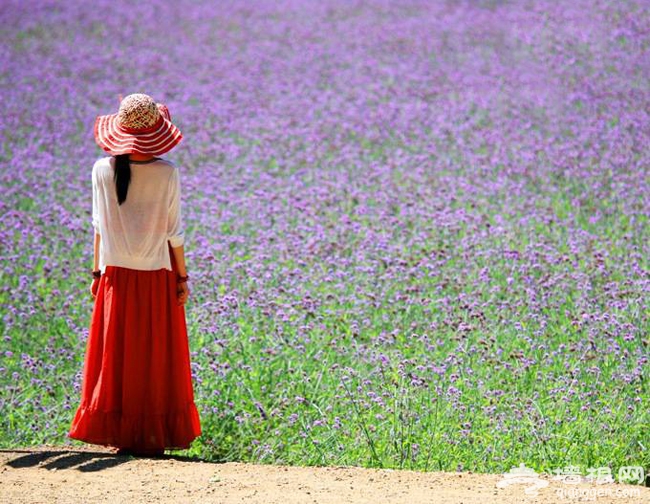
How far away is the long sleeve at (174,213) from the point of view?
466 cm

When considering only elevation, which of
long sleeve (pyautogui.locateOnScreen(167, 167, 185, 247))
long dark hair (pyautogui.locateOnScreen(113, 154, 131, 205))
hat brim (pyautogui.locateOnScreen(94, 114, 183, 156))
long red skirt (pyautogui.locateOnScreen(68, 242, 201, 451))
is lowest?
long red skirt (pyautogui.locateOnScreen(68, 242, 201, 451))

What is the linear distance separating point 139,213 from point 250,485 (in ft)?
4.63

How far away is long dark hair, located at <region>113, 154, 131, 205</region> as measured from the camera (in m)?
4.59

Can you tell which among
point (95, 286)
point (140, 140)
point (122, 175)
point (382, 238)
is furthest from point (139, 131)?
point (382, 238)

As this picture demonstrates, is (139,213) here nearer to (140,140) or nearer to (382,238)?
(140,140)

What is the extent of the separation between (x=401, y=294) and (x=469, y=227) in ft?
4.28

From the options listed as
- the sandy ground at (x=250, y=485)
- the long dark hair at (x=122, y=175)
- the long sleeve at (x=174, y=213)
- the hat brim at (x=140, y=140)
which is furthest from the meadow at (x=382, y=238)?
the hat brim at (x=140, y=140)

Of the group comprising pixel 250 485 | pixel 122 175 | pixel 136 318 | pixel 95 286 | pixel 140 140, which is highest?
pixel 140 140

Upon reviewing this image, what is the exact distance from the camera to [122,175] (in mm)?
4594

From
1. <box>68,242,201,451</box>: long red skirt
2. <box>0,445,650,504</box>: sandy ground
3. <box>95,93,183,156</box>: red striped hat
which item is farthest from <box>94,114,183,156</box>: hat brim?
<box>0,445,650,504</box>: sandy ground

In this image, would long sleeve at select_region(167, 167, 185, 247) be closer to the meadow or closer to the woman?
the woman

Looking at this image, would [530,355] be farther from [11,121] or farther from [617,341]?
[11,121]

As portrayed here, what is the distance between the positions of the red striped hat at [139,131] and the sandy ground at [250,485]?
145cm

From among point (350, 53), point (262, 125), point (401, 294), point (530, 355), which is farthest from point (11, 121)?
point (530, 355)
